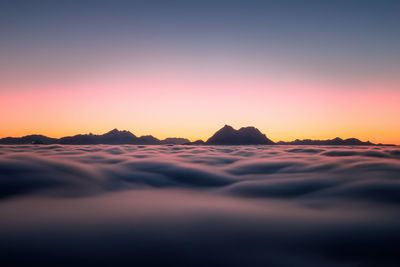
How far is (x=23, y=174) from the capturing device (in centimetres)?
564

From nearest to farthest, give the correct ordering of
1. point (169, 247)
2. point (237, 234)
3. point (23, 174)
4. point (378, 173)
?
point (169, 247) → point (237, 234) → point (23, 174) → point (378, 173)

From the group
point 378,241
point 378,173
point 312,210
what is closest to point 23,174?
point 312,210

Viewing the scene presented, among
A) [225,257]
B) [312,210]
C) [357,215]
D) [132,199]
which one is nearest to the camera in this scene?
[225,257]

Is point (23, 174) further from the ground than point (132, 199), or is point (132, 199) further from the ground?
point (23, 174)

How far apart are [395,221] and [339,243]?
134cm

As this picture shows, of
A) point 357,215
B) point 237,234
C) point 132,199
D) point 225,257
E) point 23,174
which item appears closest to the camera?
point 225,257

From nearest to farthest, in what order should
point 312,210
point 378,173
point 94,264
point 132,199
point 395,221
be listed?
point 94,264
point 395,221
point 312,210
point 132,199
point 378,173

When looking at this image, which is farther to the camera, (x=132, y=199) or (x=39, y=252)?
(x=132, y=199)

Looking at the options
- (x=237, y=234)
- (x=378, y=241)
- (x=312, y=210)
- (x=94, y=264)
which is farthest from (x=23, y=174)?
(x=378, y=241)

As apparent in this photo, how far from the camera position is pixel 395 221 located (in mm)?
3168

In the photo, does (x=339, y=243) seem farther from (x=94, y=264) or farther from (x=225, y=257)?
(x=94, y=264)

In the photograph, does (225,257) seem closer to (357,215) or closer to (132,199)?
(357,215)

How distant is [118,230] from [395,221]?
3922 mm

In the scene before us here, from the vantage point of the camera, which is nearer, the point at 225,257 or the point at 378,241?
the point at 225,257
